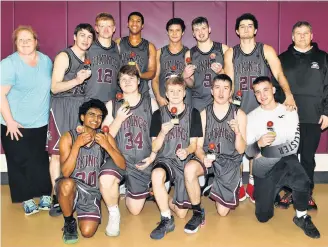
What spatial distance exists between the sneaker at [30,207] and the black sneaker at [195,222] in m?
1.51

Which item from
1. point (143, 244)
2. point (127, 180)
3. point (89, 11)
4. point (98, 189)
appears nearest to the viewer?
point (143, 244)

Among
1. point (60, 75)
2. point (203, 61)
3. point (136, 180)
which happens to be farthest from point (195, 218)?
point (60, 75)

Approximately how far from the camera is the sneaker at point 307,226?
3.51 m

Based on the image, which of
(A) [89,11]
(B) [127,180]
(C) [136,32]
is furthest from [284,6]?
(B) [127,180]

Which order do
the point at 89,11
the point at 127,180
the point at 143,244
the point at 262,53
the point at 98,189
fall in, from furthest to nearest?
the point at 89,11
the point at 262,53
the point at 127,180
the point at 98,189
the point at 143,244

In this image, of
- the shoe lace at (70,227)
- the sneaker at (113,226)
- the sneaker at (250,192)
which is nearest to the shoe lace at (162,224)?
the sneaker at (113,226)

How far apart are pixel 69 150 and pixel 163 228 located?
100 centimetres

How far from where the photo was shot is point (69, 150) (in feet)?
11.4

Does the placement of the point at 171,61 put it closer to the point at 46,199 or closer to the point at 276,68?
the point at 276,68

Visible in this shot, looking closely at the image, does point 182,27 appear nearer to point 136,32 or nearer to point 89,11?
point 136,32

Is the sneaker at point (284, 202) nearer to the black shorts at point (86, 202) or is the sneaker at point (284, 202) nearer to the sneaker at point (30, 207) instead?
the black shorts at point (86, 202)

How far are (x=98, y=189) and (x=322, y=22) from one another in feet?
11.1

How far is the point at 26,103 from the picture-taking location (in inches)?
164

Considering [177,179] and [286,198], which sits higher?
[177,179]
